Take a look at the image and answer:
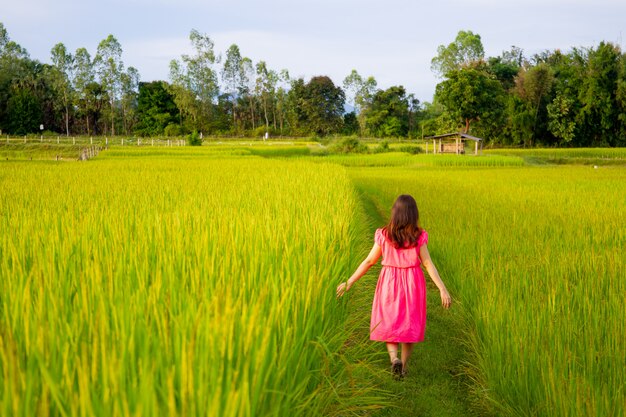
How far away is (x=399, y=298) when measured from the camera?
395cm

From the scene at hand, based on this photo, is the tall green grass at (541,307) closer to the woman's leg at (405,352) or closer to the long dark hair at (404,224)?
the woman's leg at (405,352)

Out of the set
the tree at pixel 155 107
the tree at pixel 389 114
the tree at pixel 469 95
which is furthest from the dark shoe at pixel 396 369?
the tree at pixel 155 107

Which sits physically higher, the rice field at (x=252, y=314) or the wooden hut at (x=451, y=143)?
the wooden hut at (x=451, y=143)

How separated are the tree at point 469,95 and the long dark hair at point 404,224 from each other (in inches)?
1996

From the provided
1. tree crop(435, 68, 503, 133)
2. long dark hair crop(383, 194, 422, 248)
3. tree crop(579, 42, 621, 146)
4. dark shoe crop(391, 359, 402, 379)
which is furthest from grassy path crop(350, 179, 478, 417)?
tree crop(579, 42, 621, 146)

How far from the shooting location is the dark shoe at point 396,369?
3.87m

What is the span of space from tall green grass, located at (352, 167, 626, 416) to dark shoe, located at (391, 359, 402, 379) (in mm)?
503

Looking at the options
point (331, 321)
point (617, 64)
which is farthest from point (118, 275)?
point (617, 64)

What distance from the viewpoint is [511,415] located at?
311cm

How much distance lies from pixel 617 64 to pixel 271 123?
49.0 metres

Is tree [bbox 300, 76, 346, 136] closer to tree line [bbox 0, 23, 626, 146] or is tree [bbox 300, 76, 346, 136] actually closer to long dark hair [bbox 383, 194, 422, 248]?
tree line [bbox 0, 23, 626, 146]

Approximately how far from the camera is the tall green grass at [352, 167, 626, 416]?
2.71 metres

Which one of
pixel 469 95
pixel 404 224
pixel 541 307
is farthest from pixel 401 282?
pixel 469 95

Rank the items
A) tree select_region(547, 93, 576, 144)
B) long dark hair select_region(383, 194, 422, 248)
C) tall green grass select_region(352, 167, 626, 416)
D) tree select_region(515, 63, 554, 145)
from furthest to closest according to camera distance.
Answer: tree select_region(515, 63, 554, 145) < tree select_region(547, 93, 576, 144) < long dark hair select_region(383, 194, 422, 248) < tall green grass select_region(352, 167, 626, 416)
